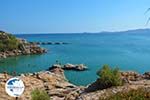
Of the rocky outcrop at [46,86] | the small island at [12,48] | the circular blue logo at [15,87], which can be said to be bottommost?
the small island at [12,48]

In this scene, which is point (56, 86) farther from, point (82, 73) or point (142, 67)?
point (142, 67)

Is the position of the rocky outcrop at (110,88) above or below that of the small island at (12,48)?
above

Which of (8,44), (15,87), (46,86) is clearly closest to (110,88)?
(15,87)

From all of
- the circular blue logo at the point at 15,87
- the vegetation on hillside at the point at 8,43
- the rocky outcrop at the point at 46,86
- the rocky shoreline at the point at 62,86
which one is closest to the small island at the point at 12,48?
the vegetation on hillside at the point at 8,43

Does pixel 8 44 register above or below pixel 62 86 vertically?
below

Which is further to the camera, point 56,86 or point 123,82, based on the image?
point 56,86

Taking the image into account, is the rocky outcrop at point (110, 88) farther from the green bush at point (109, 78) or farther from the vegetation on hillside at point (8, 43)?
the vegetation on hillside at point (8, 43)

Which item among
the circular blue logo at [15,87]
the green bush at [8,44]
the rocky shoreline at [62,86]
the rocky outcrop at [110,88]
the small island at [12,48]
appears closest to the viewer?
the circular blue logo at [15,87]

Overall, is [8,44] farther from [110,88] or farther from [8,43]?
[110,88]

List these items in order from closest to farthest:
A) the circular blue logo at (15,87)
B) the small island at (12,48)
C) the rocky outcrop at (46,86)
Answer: the circular blue logo at (15,87), the rocky outcrop at (46,86), the small island at (12,48)

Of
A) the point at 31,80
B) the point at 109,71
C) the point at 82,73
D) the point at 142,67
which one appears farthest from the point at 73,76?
the point at 109,71

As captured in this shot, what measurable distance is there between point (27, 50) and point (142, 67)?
166 ft

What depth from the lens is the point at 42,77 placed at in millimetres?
49906

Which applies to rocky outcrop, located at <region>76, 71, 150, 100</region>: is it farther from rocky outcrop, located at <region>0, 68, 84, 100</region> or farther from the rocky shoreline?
rocky outcrop, located at <region>0, 68, 84, 100</region>
